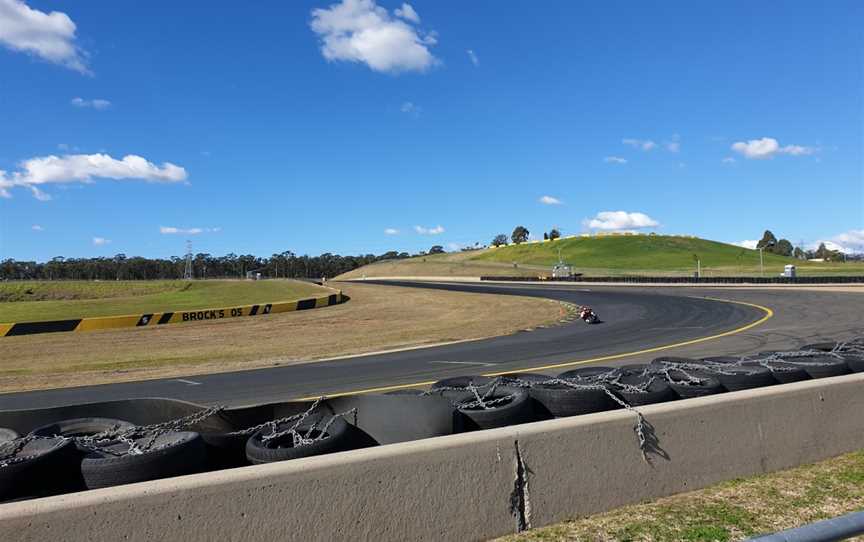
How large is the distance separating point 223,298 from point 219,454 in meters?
47.4

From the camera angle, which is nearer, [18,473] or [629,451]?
[18,473]

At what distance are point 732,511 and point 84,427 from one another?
5.23 metres

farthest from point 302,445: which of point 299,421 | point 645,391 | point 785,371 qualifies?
point 785,371

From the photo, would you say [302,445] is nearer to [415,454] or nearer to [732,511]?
[415,454]

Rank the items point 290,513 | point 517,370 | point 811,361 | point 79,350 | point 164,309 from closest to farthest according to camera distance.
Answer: point 290,513 → point 811,361 → point 517,370 → point 79,350 → point 164,309

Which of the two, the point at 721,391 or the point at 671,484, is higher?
the point at 721,391

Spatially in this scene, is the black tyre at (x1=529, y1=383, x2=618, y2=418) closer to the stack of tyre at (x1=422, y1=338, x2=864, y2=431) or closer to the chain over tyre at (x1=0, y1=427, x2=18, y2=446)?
the stack of tyre at (x1=422, y1=338, x2=864, y2=431)

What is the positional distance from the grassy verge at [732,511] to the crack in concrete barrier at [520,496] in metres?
0.09

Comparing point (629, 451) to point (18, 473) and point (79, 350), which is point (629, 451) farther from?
point (79, 350)

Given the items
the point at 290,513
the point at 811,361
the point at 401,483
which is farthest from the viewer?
the point at 811,361

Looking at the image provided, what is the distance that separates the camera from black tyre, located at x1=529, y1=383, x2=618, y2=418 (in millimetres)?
5348

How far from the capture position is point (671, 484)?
4.79 m

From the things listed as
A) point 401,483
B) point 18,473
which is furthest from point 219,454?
point 401,483

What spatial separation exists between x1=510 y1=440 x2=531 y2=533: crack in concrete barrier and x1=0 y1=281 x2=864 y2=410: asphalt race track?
25.5 ft
